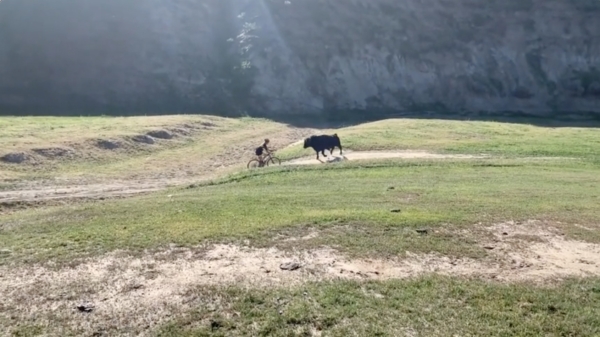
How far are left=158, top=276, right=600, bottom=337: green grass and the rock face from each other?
169ft

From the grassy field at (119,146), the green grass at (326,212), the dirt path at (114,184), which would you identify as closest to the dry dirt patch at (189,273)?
the green grass at (326,212)

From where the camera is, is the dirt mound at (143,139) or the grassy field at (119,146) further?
the dirt mound at (143,139)

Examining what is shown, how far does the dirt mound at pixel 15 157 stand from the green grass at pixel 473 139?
573 inches

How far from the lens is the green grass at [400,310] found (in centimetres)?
857

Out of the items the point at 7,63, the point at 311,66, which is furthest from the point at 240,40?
the point at 7,63

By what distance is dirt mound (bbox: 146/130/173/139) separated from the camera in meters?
38.8

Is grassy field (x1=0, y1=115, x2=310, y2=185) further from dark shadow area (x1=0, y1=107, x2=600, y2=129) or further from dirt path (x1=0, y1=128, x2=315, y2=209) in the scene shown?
dark shadow area (x1=0, y1=107, x2=600, y2=129)

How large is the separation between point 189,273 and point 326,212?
5339 mm

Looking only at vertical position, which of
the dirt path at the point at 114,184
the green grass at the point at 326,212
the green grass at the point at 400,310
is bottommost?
the dirt path at the point at 114,184

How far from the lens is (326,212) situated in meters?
15.2

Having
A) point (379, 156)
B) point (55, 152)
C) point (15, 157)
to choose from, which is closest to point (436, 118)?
point (379, 156)

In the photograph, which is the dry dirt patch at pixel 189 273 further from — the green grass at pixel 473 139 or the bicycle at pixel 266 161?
the green grass at pixel 473 139

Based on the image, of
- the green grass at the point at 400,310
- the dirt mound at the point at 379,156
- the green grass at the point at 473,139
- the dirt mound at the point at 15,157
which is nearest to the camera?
the green grass at the point at 400,310

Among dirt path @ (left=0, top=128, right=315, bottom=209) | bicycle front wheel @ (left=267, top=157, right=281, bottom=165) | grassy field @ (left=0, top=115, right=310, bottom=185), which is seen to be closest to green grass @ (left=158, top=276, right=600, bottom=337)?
Answer: dirt path @ (left=0, top=128, right=315, bottom=209)
